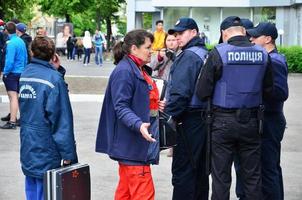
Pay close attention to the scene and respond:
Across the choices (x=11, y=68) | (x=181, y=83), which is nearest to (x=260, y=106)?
(x=181, y=83)

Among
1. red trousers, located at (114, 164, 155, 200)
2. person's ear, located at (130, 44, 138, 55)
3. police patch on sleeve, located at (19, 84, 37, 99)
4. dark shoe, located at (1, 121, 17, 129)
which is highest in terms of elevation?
person's ear, located at (130, 44, 138, 55)

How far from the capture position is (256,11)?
48062mm

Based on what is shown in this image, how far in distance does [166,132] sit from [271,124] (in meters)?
1.31

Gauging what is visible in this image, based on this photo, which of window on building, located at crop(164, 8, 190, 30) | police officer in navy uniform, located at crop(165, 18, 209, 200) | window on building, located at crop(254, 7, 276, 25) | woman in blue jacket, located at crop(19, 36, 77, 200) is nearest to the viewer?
woman in blue jacket, located at crop(19, 36, 77, 200)

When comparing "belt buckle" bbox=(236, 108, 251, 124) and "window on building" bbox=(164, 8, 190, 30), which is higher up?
"window on building" bbox=(164, 8, 190, 30)

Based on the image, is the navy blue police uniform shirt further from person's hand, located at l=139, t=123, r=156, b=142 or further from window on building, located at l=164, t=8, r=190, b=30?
window on building, located at l=164, t=8, r=190, b=30

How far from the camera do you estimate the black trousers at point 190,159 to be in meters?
6.45

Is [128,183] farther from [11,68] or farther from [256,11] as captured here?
[256,11]

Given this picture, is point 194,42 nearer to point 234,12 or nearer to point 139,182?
point 139,182

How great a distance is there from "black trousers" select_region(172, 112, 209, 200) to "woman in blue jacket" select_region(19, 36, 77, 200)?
1293mm

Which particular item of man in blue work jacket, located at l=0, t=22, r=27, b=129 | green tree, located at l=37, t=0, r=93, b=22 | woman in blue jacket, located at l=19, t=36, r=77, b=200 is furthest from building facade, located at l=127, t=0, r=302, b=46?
woman in blue jacket, located at l=19, t=36, r=77, b=200

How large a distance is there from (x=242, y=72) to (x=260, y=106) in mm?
378

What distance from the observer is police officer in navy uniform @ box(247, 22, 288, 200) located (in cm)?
658

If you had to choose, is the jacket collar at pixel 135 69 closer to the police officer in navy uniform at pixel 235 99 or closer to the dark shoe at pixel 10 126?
the police officer in navy uniform at pixel 235 99
